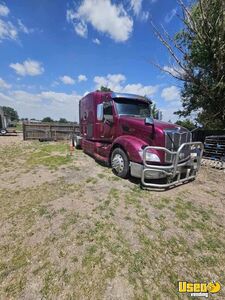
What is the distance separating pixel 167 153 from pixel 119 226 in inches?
91.8

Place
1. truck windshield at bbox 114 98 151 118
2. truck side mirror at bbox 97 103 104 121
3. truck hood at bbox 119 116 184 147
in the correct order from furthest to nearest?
truck side mirror at bbox 97 103 104 121 < truck windshield at bbox 114 98 151 118 < truck hood at bbox 119 116 184 147

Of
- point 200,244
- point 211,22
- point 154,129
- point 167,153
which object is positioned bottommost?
point 200,244

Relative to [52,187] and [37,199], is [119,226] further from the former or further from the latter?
[52,187]

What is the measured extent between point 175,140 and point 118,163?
6.00 ft

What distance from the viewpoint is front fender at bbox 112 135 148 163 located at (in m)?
4.41

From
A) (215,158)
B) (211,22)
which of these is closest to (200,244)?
(215,158)

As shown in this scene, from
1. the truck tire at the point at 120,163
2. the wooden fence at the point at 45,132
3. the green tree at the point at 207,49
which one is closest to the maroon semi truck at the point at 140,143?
the truck tire at the point at 120,163

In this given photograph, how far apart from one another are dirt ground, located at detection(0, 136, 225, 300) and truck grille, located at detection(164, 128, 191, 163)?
953 mm

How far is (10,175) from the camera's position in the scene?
5.18 m

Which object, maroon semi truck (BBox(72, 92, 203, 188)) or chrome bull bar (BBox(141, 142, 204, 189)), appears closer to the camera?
chrome bull bar (BBox(141, 142, 204, 189))

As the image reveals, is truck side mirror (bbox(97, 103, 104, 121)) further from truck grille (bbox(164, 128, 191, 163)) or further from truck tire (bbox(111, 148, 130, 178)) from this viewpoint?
truck grille (bbox(164, 128, 191, 163))

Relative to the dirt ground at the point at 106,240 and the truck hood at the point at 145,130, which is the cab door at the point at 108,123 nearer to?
the truck hood at the point at 145,130

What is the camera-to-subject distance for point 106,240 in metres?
2.50

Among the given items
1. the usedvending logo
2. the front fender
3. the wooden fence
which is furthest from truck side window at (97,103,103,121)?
the wooden fence
